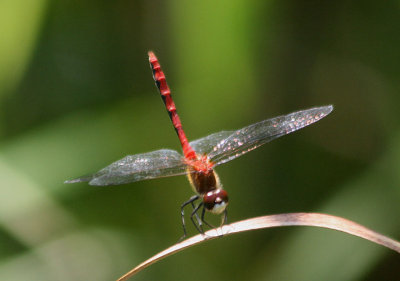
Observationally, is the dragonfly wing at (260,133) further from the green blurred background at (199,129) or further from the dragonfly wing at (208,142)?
the green blurred background at (199,129)

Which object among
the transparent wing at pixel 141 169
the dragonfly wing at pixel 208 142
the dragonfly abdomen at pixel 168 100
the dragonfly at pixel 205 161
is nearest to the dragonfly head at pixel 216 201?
the dragonfly at pixel 205 161

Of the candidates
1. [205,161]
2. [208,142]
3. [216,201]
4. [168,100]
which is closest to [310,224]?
[216,201]

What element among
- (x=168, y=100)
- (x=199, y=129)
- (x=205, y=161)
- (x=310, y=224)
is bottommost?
(x=310, y=224)

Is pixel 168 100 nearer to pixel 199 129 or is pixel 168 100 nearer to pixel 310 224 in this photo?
pixel 199 129

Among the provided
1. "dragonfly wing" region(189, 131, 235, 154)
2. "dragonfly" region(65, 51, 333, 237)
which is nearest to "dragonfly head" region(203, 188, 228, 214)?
"dragonfly" region(65, 51, 333, 237)

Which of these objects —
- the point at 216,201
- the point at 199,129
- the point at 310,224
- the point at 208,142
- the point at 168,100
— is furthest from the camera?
the point at 199,129

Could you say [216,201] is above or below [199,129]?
below
